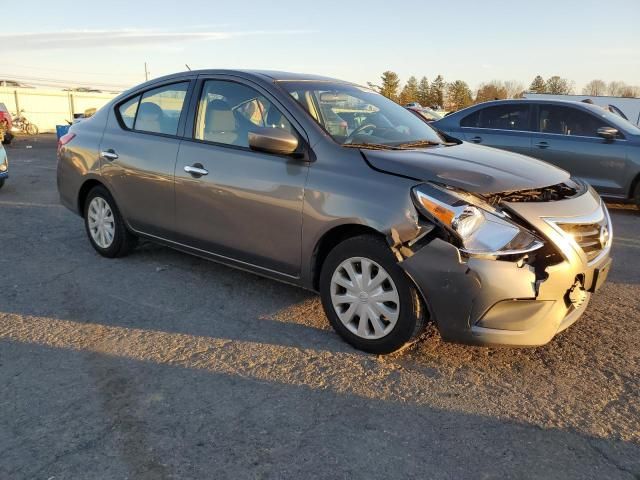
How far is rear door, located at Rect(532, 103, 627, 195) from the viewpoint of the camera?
7793 millimetres

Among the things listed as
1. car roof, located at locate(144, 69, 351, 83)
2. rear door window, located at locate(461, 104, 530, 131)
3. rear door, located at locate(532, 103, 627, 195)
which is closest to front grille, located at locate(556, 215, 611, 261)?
car roof, located at locate(144, 69, 351, 83)

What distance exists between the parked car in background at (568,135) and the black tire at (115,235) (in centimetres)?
563

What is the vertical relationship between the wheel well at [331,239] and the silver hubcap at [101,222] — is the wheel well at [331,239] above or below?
above

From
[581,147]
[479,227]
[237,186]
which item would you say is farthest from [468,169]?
[581,147]

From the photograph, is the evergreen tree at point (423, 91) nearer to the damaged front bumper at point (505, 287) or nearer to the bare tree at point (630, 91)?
the bare tree at point (630, 91)

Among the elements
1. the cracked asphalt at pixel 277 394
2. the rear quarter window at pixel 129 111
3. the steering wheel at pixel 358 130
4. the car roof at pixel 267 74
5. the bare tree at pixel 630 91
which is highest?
the bare tree at pixel 630 91

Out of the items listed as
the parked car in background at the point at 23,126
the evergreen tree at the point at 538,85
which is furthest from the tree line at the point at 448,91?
the parked car in background at the point at 23,126

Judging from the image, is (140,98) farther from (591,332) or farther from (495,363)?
(591,332)

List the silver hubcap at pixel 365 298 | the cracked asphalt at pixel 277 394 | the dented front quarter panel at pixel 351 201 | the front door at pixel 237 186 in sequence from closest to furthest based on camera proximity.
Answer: the cracked asphalt at pixel 277 394
the dented front quarter panel at pixel 351 201
the silver hubcap at pixel 365 298
the front door at pixel 237 186

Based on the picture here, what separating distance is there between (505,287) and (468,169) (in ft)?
2.63

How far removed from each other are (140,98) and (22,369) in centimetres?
267

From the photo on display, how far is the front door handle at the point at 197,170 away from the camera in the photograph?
163 inches

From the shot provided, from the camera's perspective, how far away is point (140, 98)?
4934mm

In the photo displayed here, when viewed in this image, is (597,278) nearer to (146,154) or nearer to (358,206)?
(358,206)
